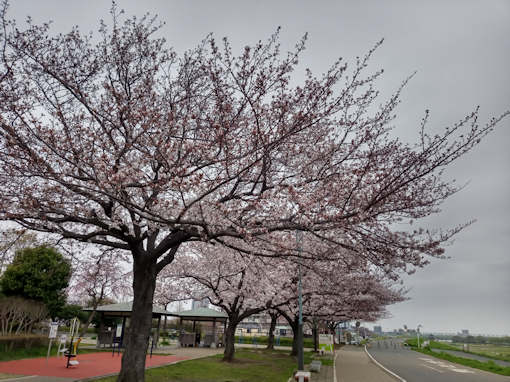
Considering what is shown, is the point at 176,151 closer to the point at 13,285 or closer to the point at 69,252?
the point at 69,252

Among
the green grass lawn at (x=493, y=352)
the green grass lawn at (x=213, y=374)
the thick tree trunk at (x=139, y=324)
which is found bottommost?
the green grass lawn at (x=493, y=352)

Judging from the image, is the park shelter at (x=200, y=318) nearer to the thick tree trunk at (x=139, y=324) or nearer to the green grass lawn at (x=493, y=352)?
the thick tree trunk at (x=139, y=324)

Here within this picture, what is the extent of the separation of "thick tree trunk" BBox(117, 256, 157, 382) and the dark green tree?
13.3 meters

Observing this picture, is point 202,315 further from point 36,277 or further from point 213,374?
point 213,374

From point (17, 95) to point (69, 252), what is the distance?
190 inches

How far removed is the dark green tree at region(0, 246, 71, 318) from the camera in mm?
20031

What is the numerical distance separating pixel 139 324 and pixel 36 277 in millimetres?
15598

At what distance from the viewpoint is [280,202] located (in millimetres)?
7703

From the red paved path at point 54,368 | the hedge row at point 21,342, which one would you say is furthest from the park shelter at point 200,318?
the red paved path at point 54,368

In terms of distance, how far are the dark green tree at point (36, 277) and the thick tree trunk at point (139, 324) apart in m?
13.3

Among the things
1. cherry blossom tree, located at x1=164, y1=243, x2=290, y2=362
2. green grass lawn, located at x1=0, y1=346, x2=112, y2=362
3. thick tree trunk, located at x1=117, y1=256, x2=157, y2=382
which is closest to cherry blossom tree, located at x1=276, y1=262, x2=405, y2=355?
cherry blossom tree, located at x1=164, y1=243, x2=290, y2=362

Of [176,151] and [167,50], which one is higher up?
[167,50]

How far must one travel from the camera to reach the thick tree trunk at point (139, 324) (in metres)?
8.34

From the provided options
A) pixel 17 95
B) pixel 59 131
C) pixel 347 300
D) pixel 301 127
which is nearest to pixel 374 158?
pixel 301 127
